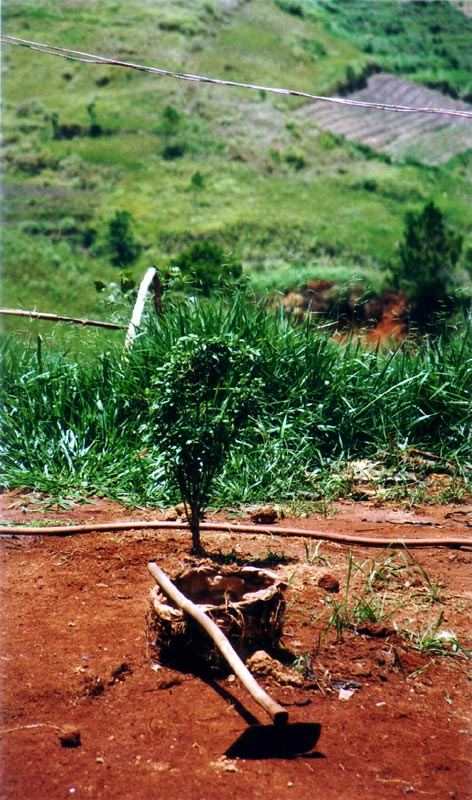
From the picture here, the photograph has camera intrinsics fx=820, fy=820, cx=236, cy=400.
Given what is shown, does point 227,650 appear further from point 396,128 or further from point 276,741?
point 396,128

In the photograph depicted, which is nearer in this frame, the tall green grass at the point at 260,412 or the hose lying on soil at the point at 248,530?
the hose lying on soil at the point at 248,530

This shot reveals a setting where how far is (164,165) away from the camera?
15.2m

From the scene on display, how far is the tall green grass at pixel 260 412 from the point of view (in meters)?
4.32

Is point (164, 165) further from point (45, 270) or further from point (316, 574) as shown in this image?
point (316, 574)

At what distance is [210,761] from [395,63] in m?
15.1

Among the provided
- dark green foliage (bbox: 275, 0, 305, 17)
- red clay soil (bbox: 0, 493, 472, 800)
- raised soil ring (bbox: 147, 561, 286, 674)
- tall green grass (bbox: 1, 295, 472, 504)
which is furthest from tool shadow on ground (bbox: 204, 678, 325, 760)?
dark green foliage (bbox: 275, 0, 305, 17)

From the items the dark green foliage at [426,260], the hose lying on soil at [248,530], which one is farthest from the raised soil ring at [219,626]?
the dark green foliage at [426,260]

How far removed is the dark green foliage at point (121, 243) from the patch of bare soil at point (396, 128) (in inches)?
184

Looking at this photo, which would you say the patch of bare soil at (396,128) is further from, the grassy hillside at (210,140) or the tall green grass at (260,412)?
the tall green grass at (260,412)

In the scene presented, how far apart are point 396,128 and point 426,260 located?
395 cm

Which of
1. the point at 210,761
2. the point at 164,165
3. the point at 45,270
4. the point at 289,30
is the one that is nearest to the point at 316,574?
the point at 210,761

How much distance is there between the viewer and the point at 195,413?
3.23m

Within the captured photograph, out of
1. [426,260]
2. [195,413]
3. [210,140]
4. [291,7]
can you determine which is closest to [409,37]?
[291,7]

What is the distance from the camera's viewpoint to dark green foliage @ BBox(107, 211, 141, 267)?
13875mm
